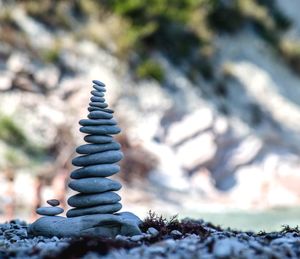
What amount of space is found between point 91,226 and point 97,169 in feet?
2.37

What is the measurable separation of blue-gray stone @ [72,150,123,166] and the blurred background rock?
6238 mm

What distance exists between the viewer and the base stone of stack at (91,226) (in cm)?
700

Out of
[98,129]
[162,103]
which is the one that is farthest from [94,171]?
[162,103]

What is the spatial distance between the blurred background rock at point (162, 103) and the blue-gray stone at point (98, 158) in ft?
20.5

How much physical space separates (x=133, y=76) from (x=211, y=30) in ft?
22.4

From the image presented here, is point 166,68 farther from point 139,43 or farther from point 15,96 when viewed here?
point 15,96

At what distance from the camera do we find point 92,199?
7352mm

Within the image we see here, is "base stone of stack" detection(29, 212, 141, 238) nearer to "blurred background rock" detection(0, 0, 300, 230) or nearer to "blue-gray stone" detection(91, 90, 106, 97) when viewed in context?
"blue-gray stone" detection(91, 90, 106, 97)

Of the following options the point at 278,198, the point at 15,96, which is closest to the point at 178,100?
the point at 278,198

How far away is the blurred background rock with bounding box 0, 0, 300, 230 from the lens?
18250 millimetres

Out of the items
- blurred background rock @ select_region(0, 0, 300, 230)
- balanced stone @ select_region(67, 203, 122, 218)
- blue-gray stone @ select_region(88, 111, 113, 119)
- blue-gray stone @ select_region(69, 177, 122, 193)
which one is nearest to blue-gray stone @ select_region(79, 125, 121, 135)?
blue-gray stone @ select_region(88, 111, 113, 119)

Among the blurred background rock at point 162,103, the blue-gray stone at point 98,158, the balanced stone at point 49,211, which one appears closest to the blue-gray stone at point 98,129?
the blue-gray stone at point 98,158

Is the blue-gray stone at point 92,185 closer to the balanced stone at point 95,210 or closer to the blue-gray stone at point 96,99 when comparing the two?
the balanced stone at point 95,210

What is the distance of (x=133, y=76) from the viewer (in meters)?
22.3
